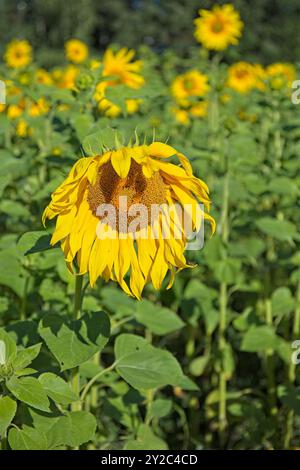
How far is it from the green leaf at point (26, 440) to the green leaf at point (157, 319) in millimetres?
509

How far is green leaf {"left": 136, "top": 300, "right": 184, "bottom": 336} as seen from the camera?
5.88 ft

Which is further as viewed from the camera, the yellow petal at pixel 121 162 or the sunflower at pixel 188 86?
the sunflower at pixel 188 86

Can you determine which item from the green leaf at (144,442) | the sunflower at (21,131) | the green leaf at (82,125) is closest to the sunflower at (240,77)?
the sunflower at (21,131)

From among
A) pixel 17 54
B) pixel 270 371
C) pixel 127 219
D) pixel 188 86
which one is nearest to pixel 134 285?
pixel 127 219

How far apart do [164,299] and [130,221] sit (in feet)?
3.37

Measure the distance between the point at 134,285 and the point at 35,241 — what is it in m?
0.20

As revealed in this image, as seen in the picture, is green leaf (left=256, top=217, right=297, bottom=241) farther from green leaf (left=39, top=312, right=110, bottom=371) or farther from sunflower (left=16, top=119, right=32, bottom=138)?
sunflower (left=16, top=119, right=32, bottom=138)

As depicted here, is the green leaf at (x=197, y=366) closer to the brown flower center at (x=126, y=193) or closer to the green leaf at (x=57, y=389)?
the green leaf at (x=57, y=389)

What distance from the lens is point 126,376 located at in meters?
1.44

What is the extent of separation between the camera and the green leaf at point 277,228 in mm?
2061

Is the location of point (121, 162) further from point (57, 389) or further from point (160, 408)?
point (160, 408)

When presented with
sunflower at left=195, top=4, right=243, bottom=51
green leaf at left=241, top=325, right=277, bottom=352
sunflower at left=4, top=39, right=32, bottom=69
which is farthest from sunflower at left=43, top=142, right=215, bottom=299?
sunflower at left=4, top=39, right=32, bottom=69

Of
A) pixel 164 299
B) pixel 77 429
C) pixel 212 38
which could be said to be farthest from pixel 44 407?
pixel 212 38

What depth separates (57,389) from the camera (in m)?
1.35
